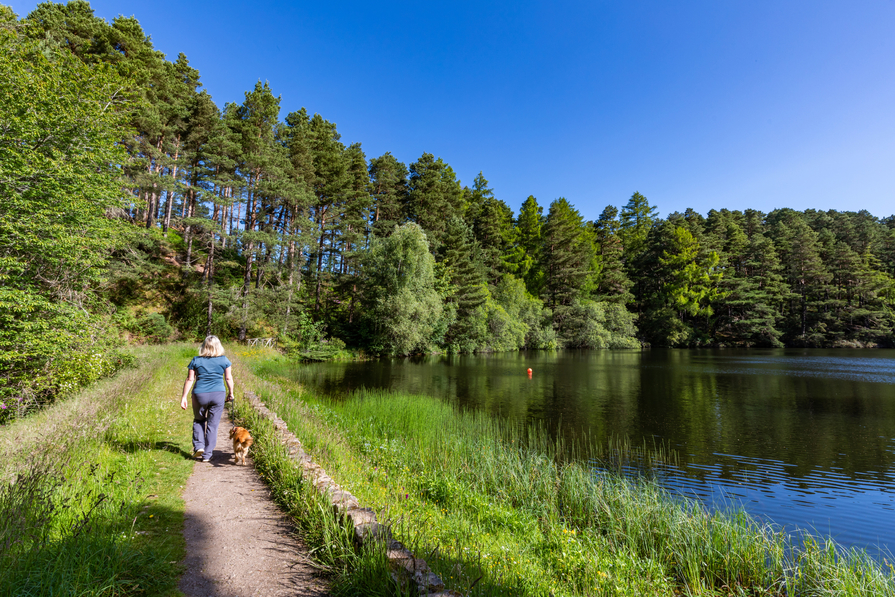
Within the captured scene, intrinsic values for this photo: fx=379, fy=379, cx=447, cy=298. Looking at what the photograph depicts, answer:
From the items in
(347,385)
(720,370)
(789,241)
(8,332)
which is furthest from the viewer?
(789,241)

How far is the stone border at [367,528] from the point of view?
263 cm

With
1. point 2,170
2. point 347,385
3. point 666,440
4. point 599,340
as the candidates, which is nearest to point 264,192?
point 347,385

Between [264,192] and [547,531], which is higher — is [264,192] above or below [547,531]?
above

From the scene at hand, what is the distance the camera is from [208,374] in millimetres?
5461

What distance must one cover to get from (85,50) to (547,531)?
36.7 metres

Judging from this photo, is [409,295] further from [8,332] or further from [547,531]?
[547,531]

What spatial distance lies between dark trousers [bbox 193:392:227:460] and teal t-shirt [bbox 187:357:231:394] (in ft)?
0.28

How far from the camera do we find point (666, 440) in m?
10.3

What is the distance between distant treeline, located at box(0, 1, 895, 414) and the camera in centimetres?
950

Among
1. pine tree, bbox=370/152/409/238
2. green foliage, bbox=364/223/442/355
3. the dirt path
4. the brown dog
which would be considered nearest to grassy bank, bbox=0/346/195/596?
the dirt path

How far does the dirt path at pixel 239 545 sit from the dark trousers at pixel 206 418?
72 centimetres

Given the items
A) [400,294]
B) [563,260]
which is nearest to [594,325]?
[563,260]

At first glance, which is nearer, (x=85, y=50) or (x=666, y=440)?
(x=666, y=440)

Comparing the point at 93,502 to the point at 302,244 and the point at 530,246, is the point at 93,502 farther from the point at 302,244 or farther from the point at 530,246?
the point at 530,246
